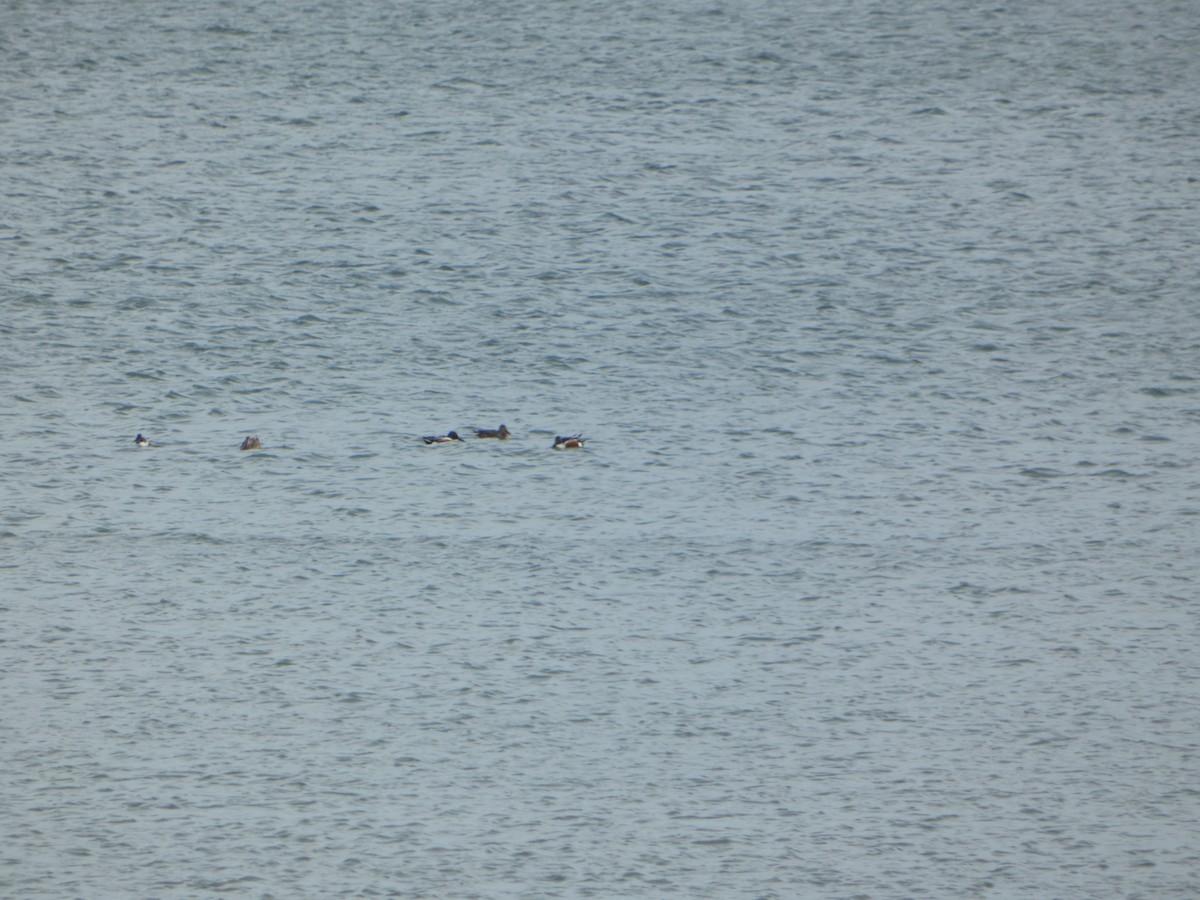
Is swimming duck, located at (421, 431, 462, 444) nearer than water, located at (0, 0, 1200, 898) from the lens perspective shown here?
No

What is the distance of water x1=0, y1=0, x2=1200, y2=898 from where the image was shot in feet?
7.57

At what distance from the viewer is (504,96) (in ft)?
14.1

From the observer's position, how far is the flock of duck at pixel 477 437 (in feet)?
10.6

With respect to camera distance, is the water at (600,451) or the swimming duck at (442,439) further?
the swimming duck at (442,439)

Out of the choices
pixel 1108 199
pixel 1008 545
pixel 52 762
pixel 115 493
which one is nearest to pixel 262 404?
pixel 115 493

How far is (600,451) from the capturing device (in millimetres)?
3283

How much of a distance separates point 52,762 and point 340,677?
463 mm

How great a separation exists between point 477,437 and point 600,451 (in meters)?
0.26

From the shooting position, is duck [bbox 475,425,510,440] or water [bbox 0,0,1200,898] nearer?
water [bbox 0,0,1200,898]

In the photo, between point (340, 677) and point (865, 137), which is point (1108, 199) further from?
point (340, 677)

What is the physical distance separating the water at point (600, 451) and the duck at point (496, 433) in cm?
4

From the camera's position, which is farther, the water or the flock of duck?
the flock of duck

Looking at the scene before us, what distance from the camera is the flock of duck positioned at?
10.6ft

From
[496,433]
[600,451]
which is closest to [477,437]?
[496,433]
